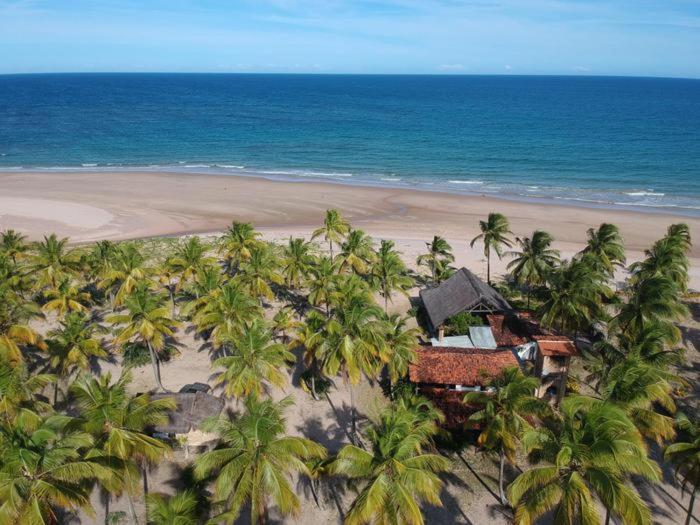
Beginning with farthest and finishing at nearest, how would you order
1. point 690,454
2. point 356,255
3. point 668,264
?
point 356,255 < point 668,264 < point 690,454

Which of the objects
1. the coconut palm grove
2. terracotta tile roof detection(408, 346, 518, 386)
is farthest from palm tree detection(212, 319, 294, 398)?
terracotta tile roof detection(408, 346, 518, 386)

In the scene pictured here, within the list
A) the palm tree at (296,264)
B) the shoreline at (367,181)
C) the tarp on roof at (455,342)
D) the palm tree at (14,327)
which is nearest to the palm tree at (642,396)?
the tarp on roof at (455,342)

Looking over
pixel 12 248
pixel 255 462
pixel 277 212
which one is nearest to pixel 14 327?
pixel 12 248

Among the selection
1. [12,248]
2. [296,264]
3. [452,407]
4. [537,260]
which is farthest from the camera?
[12,248]

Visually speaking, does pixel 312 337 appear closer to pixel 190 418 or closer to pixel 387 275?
pixel 190 418

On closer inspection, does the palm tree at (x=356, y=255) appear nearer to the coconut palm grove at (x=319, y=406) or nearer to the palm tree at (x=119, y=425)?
the coconut palm grove at (x=319, y=406)

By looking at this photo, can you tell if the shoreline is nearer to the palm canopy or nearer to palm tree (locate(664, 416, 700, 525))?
the palm canopy

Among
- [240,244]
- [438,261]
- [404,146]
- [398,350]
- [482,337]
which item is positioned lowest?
[482,337]
